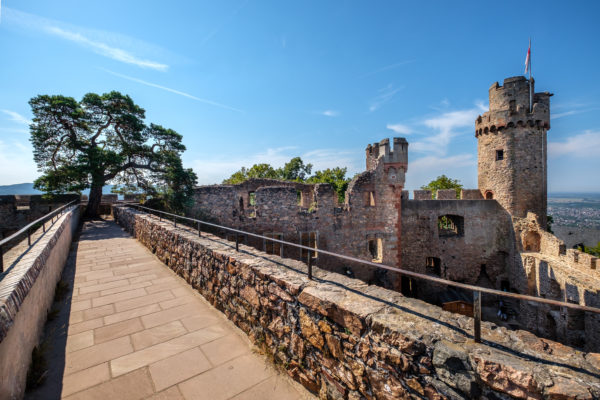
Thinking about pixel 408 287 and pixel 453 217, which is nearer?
pixel 408 287

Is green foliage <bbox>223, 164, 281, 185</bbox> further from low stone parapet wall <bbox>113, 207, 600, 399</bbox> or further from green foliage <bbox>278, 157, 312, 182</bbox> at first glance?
low stone parapet wall <bbox>113, 207, 600, 399</bbox>

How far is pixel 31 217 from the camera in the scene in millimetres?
16391

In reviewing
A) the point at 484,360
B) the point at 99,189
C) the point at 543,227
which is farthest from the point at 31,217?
the point at 543,227

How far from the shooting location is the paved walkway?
9.46 ft

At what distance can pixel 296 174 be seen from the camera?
41219 millimetres

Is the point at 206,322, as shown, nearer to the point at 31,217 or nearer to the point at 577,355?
the point at 577,355

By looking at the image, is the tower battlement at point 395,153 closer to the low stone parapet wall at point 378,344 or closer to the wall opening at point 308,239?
the wall opening at point 308,239

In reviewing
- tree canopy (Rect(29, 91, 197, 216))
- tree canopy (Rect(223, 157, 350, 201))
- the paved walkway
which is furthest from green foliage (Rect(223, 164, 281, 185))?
the paved walkway

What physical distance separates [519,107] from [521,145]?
250cm

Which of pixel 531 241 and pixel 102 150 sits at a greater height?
pixel 102 150

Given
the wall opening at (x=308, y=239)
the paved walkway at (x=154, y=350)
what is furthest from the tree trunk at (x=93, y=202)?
the paved walkway at (x=154, y=350)

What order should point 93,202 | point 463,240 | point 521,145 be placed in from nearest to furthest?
point 93,202, point 521,145, point 463,240

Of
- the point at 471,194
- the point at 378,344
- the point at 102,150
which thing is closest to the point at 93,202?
the point at 102,150

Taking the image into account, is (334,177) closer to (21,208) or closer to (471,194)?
(471,194)
